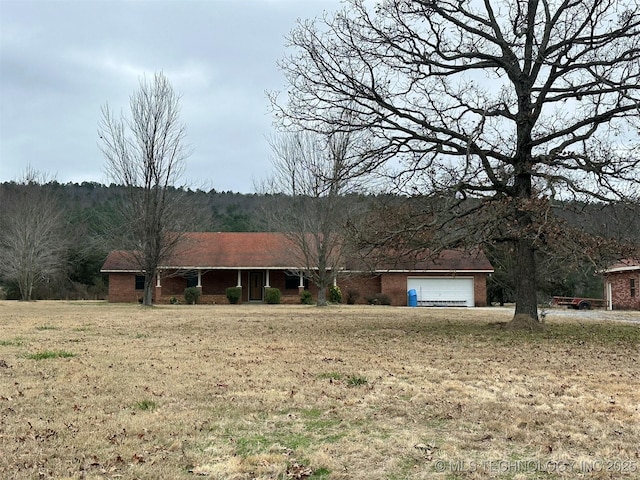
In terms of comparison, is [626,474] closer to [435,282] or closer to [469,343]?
[469,343]

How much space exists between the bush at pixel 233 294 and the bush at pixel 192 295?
184 cm

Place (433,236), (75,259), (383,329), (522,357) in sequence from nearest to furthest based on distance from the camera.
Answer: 1. (522,357)
2. (433,236)
3. (383,329)
4. (75,259)

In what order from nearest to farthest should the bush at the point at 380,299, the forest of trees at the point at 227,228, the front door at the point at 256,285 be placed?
the forest of trees at the point at 227,228 → the bush at the point at 380,299 → the front door at the point at 256,285

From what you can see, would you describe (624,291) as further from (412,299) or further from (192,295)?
(192,295)

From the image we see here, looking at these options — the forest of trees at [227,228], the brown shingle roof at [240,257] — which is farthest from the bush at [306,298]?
the forest of trees at [227,228]

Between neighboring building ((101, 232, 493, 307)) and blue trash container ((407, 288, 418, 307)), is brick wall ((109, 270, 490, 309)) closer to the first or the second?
neighboring building ((101, 232, 493, 307))

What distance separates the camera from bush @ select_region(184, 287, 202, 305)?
38500mm

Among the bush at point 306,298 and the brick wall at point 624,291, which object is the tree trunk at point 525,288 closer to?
the bush at point 306,298

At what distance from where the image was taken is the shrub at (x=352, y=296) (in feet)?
130

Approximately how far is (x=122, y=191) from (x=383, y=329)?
20413mm

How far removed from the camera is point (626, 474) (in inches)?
168

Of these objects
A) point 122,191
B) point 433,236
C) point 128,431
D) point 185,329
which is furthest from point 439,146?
point 122,191

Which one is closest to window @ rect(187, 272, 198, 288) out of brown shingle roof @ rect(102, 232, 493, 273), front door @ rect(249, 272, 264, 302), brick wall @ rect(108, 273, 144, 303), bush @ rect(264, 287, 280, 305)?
brown shingle roof @ rect(102, 232, 493, 273)

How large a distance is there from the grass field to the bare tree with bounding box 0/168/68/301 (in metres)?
32.7
